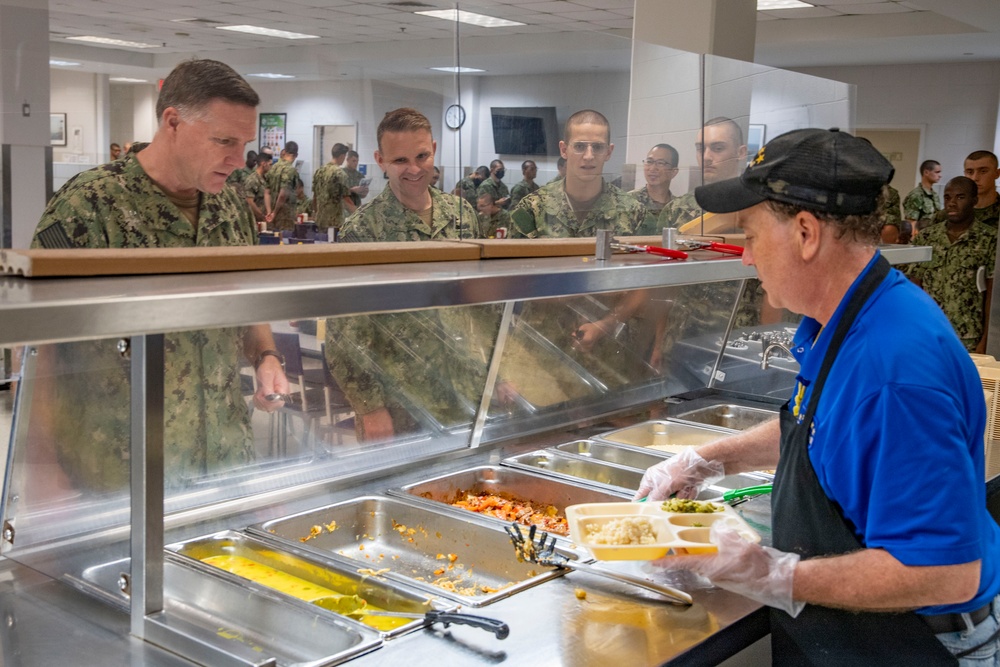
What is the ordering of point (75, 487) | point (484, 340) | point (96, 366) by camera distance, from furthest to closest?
point (484, 340) < point (75, 487) < point (96, 366)

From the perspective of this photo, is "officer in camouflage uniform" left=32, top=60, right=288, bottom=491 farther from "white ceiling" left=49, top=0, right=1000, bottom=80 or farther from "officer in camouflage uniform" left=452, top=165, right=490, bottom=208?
"officer in camouflage uniform" left=452, top=165, right=490, bottom=208

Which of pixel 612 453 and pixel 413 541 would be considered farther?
pixel 612 453

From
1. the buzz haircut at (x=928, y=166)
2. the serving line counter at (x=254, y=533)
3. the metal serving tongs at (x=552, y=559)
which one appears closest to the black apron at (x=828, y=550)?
the serving line counter at (x=254, y=533)

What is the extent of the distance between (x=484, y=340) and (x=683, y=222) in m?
0.75

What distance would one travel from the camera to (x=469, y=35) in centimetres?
215

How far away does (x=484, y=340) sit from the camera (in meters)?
2.62

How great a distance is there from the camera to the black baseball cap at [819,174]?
58.5 inches

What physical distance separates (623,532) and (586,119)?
4.06 ft

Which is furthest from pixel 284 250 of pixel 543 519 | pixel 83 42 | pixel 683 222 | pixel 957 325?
pixel 957 325

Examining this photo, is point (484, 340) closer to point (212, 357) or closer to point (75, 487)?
point (212, 357)

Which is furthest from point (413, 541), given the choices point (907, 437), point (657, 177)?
point (657, 177)

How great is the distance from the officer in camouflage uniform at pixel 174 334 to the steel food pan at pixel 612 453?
1.08 metres

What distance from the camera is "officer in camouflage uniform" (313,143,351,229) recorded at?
2219 mm

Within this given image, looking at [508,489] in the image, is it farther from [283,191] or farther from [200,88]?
[200,88]
